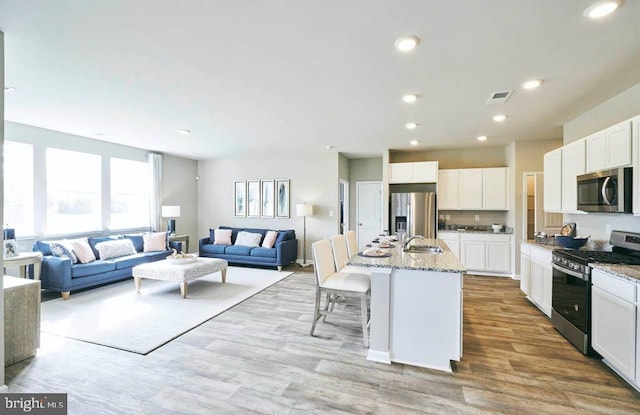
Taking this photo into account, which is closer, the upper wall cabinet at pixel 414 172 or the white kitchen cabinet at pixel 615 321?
the white kitchen cabinet at pixel 615 321

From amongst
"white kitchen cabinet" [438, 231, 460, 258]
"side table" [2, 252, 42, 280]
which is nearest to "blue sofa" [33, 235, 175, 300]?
"side table" [2, 252, 42, 280]

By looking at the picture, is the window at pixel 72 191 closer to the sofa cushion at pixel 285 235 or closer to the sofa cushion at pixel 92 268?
the sofa cushion at pixel 92 268

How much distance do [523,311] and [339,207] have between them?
409 cm

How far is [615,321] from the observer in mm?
2324

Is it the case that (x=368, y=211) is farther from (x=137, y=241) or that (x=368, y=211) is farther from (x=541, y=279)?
(x=137, y=241)

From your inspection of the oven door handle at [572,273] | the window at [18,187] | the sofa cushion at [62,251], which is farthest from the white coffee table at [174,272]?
the oven door handle at [572,273]

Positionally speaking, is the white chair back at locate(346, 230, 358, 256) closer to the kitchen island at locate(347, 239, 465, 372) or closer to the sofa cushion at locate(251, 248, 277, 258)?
the kitchen island at locate(347, 239, 465, 372)

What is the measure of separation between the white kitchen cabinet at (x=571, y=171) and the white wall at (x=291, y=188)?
4.18 meters

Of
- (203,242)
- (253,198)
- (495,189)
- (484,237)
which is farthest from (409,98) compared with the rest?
(203,242)

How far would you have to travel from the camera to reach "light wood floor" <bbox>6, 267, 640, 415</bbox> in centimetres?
202

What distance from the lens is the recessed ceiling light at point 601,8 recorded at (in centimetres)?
174

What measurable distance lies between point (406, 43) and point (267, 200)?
5.77 metres

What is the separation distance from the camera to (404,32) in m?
2.05

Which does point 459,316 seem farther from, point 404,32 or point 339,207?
point 339,207
